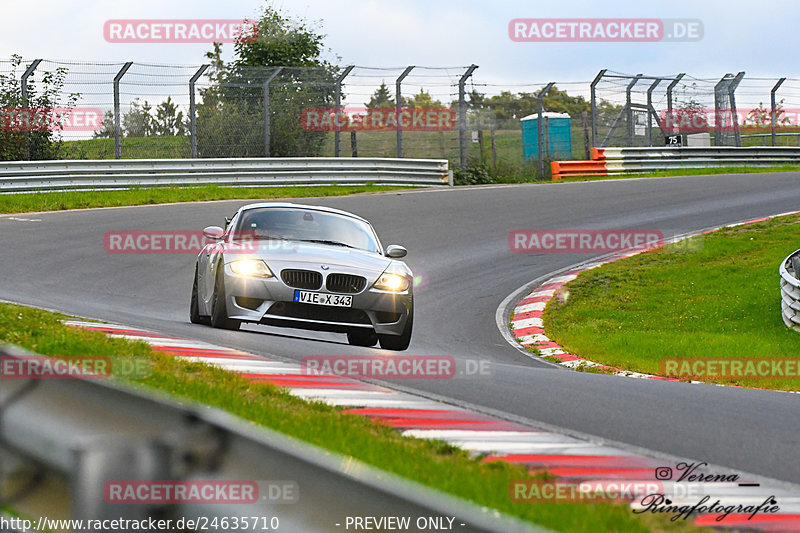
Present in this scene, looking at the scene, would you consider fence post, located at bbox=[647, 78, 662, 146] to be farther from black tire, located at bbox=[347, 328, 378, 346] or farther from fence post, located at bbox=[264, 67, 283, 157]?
black tire, located at bbox=[347, 328, 378, 346]

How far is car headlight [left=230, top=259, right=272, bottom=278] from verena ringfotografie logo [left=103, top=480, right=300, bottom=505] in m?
7.01

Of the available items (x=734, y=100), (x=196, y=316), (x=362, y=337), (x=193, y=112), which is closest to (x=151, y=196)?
(x=193, y=112)

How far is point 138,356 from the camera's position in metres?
7.37

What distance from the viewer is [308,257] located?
9.93m

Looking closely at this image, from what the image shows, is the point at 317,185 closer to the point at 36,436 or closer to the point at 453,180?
the point at 453,180

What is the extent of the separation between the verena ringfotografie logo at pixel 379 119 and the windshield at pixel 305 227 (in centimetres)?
1778

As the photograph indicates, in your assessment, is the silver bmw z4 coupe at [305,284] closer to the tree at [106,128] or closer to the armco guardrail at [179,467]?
the armco guardrail at [179,467]

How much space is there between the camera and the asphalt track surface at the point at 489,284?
20.8 feet

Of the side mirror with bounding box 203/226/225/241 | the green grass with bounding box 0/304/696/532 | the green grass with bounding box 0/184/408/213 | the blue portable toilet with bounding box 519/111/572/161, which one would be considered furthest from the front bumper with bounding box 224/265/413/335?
the blue portable toilet with bounding box 519/111/572/161

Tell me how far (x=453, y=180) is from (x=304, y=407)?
25.0 meters

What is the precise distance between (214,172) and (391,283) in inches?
655

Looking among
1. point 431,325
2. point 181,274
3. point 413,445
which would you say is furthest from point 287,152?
point 413,445

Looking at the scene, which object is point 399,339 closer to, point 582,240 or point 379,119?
point 582,240

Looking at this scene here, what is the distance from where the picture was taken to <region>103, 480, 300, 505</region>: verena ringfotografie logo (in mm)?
2656
